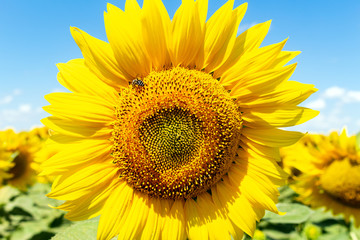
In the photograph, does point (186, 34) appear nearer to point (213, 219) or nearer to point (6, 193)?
point (213, 219)

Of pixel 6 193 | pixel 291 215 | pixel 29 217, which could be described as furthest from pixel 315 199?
pixel 6 193

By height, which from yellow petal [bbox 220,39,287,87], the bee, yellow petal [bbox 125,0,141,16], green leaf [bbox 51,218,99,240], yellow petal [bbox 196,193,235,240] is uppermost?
yellow petal [bbox 125,0,141,16]

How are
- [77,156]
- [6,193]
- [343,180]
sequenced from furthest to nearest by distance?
[6,193], [343,180], [77,156]

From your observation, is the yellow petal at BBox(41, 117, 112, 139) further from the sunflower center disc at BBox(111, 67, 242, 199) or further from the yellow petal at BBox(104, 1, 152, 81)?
the yellow petal at BBox(104, 1, 152, 81)

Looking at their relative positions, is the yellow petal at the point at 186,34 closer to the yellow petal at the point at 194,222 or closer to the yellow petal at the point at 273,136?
the yellow petal at the point at 273,136

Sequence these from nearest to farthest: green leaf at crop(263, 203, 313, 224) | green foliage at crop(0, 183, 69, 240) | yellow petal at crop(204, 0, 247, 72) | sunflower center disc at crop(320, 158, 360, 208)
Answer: yellow petal at crop(204, 0, 247, 72)
green leaf at crop(263, 203, 313, 224)
green foliage at crop(0, 183, 69, 240)
sunflower center disc at crop(320, 158, 360, 208)

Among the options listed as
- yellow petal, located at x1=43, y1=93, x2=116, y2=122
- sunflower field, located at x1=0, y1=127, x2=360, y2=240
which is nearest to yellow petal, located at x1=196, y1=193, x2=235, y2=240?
yellow petal, located at x1=43, y1=93, x2=116, y2=122
